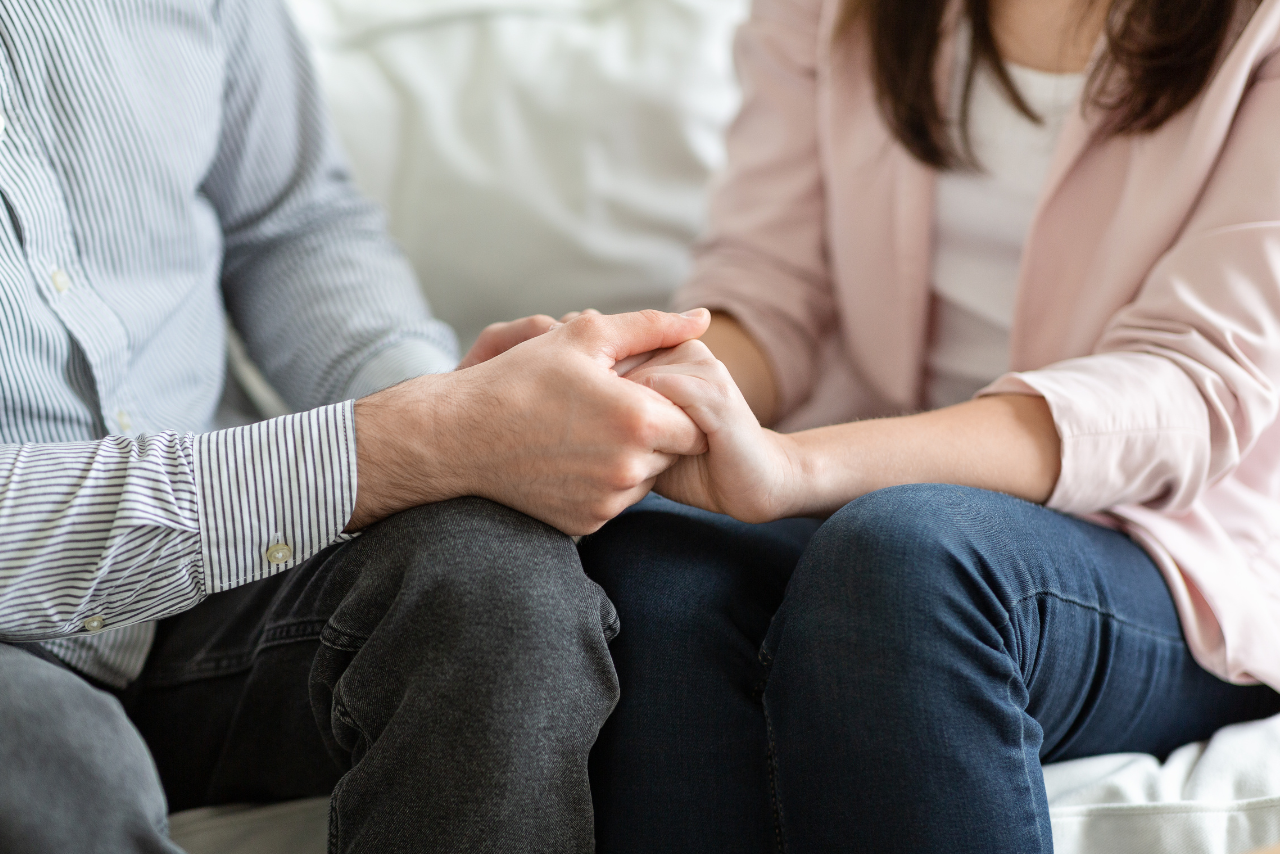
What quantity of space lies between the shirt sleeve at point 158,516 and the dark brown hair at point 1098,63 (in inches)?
24.9

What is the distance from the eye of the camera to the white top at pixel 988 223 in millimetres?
922

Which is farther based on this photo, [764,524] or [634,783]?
[764,524]

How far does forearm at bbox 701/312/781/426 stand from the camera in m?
1.01

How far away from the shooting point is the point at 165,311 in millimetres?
916

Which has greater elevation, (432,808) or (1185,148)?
(1185,148)

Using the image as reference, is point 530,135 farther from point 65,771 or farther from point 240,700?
point 65,771

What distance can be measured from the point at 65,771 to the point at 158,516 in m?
0.16

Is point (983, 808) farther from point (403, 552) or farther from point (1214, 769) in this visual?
point (403, 552)

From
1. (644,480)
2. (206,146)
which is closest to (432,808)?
(644,480)

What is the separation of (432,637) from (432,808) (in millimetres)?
103

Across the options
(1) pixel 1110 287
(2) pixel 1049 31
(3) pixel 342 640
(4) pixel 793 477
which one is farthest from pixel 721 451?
(2) pixel 1049 31

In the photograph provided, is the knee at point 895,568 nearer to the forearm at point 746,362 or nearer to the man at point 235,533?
the man at point 235,533

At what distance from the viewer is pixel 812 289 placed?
1.09 meters

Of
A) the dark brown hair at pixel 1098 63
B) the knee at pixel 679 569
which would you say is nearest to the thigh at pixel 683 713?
the knee at pixel 679 569
